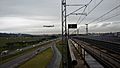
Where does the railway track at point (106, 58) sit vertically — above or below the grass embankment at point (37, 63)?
above

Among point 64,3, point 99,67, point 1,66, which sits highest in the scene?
point 64,3

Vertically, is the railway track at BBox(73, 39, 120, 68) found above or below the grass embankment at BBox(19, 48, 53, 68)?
above

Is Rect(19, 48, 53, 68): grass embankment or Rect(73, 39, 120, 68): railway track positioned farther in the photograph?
Rect(19, 48, 53, 68): grass embankment

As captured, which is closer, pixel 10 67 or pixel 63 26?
pixel 63 26

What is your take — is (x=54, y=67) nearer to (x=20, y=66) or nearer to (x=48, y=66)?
(x=48, y=66)

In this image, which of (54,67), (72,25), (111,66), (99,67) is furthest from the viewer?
(54,67)

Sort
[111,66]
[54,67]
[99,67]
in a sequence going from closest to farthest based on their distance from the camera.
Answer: [111,66] → [99,67] → [54,67]

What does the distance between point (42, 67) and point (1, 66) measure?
33.9 ft

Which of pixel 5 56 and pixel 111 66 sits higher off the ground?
pixel 111 66

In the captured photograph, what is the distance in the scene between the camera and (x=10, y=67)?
4778cm

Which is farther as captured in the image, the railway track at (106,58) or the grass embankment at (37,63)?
the grass embankment at (37,63)

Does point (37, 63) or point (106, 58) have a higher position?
point (106, 58)

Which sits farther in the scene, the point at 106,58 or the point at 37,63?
the point at 37,63

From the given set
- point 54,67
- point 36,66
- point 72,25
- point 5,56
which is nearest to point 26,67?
point 36,66
